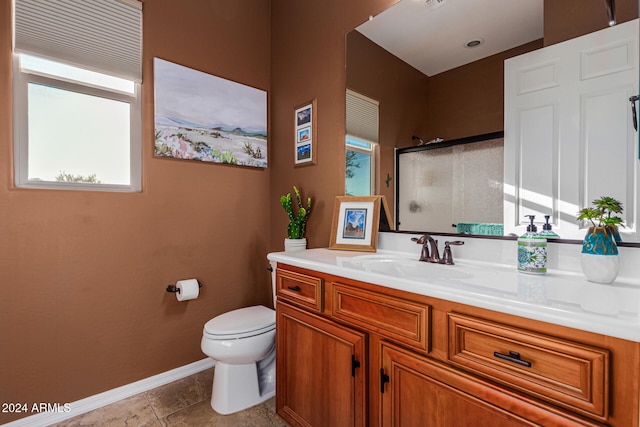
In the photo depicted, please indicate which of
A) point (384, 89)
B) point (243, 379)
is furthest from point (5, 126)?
point (384, 89)

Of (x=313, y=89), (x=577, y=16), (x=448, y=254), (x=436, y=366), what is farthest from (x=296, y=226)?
(x=577, y=16)

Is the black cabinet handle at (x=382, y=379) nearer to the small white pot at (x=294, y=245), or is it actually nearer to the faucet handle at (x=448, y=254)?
the faucet handle at (x=448, y=254)

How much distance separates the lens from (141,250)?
1943 millimetres

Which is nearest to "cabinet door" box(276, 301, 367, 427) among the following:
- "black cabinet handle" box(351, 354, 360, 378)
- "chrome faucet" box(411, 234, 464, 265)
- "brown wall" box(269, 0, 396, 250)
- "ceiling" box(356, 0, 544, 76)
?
"black cabinet handle" box(351, 354, 360, 378)

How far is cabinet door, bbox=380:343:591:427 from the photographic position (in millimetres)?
795

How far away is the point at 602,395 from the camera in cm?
67

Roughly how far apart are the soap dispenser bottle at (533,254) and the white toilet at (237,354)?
1344 mm

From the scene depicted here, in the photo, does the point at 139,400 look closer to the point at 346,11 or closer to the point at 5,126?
the point at 5,126

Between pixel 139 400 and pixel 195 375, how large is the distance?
1.20ft

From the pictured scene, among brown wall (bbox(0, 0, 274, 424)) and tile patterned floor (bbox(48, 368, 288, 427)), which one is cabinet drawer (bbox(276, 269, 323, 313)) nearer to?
tile patterned floor (bbox(48, 368, 288, 427))

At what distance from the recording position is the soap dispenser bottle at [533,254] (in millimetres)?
1099

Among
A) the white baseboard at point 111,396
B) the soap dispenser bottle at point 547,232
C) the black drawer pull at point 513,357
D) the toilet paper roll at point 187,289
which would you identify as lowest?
the white baseboard at point 111,396

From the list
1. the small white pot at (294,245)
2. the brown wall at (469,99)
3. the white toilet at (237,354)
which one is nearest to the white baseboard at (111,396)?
the white toilet at (237,354)

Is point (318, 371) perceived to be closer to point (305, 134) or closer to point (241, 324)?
point (241, 324)
